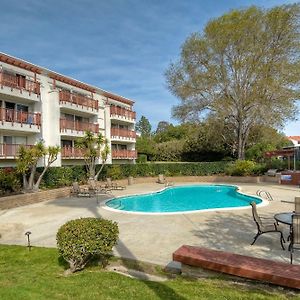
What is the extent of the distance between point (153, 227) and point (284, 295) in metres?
6.51

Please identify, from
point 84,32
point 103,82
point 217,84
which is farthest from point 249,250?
point 103,82

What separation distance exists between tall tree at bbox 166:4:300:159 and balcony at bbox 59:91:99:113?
929cm

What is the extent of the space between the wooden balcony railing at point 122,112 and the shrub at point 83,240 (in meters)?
29.9

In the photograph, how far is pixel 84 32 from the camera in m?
22.0

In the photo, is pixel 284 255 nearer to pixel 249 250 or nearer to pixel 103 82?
pixel 249 250

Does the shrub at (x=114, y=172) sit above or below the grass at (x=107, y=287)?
above

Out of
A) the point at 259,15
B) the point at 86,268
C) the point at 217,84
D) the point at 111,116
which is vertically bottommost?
the point at 86,268

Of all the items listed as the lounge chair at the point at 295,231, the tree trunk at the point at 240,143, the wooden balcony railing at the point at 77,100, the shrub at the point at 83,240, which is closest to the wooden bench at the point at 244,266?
the shrub at the point at 83,240

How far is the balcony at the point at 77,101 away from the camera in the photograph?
92.8 feet

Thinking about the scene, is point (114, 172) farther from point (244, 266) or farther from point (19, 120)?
point (244, 266)

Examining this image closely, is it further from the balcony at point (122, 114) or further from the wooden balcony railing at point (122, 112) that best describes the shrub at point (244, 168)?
the wooden balcony railing at point (122, 112)

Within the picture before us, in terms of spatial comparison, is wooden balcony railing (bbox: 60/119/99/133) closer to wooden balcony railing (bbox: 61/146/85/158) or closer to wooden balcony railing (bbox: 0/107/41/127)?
wooden balcony railing (bbox: 61/146/85/158)

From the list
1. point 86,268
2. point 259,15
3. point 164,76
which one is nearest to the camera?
point 86,268

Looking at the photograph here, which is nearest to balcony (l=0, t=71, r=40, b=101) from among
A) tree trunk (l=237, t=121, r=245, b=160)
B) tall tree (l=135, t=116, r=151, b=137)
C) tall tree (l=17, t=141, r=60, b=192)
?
tall tree (l=17, t=141, r=60, b=192)
